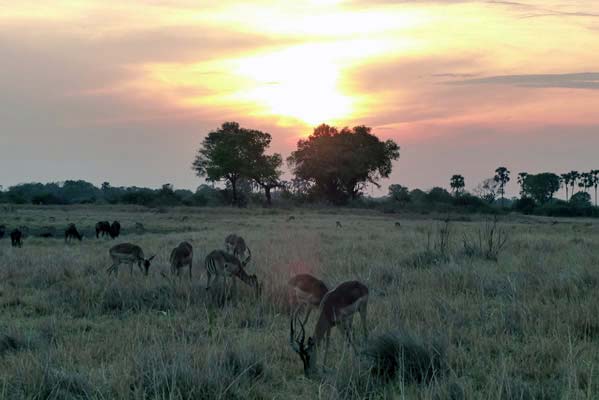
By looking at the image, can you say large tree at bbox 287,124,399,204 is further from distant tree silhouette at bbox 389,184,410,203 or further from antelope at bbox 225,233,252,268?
antelope at bbox 225,233,252,268

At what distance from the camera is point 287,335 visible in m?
7.27

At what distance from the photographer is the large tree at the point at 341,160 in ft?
240

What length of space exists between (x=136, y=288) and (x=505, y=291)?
649 centimetres

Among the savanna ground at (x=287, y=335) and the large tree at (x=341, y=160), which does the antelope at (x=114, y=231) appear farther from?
the large tree at (x=341, y=160)

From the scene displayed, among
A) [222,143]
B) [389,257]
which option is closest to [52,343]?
[389,257]

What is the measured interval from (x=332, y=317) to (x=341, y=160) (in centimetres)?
6748

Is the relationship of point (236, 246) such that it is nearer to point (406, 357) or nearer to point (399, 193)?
point (406, 357)

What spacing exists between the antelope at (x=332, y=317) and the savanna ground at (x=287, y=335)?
7.9 inches

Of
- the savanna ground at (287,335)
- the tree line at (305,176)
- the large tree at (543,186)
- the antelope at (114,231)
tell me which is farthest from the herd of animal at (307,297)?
the large tree at (543,186)

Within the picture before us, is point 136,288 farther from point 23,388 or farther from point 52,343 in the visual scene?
point 23,388

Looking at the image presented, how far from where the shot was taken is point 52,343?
678cm

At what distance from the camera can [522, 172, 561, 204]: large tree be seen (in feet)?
333

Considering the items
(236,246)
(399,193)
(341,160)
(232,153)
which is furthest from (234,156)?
(236,246)

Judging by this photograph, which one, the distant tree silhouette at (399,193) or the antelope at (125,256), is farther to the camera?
the distant tree silhouette at (399,193)
